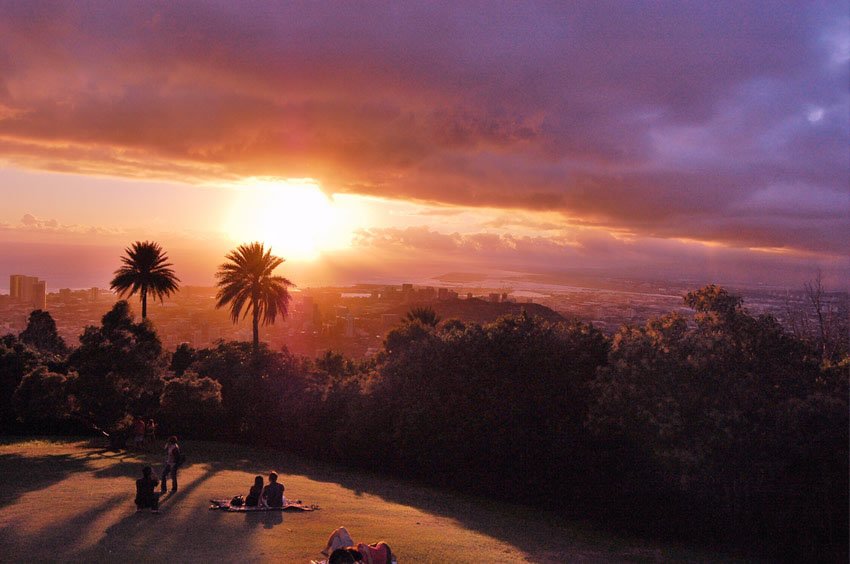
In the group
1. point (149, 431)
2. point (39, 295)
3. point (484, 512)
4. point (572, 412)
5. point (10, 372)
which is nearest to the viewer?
point (484, 512)

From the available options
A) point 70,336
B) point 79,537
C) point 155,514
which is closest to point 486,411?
point 155,514

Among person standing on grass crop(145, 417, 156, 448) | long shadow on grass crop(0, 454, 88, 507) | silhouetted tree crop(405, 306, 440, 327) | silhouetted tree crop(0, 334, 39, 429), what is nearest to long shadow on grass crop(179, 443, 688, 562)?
person standing on grass crop(145, 417, 156, 448)

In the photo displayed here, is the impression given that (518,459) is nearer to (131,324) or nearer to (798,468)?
(798,468)

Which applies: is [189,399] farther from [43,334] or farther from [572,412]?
[43,334]

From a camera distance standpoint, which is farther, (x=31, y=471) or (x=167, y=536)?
(x=31, y=471)

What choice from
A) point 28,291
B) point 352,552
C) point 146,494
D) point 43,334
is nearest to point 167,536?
point 146,494
